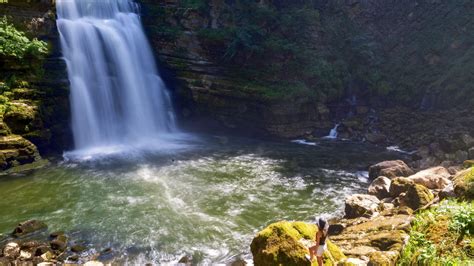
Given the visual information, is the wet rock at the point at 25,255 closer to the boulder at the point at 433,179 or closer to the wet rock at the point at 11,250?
the wet rock at the point at 11,250

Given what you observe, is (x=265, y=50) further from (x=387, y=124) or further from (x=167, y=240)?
(x=167, y=240)

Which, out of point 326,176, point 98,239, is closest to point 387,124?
point 326,176

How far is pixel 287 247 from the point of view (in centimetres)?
701

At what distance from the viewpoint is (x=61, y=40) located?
20.5 meters

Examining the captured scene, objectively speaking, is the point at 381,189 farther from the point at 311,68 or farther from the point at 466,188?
the point at 311,68

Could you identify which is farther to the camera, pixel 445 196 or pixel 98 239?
pixel 98 239

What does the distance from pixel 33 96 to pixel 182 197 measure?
33.5 ft

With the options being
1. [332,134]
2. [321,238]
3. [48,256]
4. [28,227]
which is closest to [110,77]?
[28,227]

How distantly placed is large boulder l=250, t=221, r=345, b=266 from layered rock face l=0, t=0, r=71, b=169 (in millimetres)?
13650

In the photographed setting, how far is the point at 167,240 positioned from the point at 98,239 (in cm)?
205

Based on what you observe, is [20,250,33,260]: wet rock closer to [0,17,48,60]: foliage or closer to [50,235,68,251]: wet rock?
[50,235,68,251]: wet rock

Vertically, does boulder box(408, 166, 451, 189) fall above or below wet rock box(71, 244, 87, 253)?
above

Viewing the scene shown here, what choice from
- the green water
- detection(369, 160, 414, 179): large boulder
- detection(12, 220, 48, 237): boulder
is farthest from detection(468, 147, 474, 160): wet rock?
detection(12, 220, 48, 237): boulder

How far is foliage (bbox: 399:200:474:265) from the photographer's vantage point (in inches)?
208
